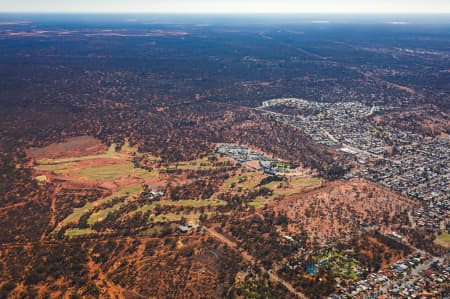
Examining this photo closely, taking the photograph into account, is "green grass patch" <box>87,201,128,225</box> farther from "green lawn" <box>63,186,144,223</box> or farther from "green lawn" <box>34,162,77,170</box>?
"green lawn" <box>34,162,77,170</box>

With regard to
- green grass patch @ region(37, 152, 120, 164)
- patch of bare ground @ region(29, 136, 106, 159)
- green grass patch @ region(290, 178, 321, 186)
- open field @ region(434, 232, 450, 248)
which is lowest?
open field @ region(434, 232, 450, 248)

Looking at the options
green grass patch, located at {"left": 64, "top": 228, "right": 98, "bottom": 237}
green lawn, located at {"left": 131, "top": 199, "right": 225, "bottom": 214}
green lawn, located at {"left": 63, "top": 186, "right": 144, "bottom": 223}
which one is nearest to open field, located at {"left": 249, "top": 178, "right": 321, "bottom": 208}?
green lawn, located at {"left": 131, "top": 199, "right": 225, "bottom": 214}

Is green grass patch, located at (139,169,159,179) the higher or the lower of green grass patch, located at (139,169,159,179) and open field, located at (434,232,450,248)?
the higher

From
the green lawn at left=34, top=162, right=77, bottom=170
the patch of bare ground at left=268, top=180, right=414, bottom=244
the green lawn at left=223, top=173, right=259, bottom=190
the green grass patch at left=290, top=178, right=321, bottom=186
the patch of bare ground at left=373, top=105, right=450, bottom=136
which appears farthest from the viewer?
the patch of bare ground at left=373, top=105, right=450, bottom=136

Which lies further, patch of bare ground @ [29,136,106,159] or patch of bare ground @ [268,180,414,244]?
patch of bare ground @ [29,136,106,159]

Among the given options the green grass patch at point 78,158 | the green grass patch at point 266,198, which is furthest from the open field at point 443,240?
the green grass patch at point 78,158

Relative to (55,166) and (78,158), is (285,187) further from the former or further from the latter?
(55,166)

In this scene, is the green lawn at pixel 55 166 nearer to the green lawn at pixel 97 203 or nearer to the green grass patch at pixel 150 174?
the green grass patch at pixel 150 174
